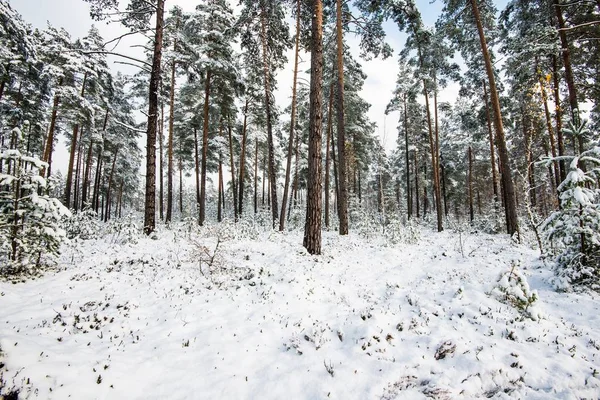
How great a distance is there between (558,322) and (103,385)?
7046mm

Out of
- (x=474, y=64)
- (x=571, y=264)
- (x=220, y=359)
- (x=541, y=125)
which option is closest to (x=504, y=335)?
(x=571, y=264)

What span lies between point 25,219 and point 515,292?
1075 cm

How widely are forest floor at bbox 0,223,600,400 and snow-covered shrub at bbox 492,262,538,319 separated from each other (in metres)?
0.10

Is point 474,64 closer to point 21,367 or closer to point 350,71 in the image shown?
point 350,71

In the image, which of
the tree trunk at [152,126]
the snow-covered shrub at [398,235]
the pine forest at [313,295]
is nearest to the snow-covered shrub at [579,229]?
the pine forest at [313,295]

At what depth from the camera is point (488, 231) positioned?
57.2 feet

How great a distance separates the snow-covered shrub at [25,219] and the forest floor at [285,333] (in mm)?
750

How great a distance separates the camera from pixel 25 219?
6504 millimetres

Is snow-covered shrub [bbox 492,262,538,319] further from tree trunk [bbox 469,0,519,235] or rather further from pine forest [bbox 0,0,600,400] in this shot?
tree trunk [bbox 469,0,519,235]

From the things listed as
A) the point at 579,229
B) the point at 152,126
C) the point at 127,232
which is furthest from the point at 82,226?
the point at 579,229

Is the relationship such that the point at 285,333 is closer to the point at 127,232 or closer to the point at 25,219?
the point at 25,219

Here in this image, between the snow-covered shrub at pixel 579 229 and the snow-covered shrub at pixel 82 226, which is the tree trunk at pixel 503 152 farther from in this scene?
the snow-covered shrub at pixel 82 226

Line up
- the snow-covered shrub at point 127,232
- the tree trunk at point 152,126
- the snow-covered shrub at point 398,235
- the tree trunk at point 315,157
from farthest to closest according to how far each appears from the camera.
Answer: the snow-covered shrub at point 398,235 → the tree trunk at point 152,126 → the snow-covered shrub at point 127,232 → the tree trunk at point 315,157

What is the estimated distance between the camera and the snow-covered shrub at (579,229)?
580 centimetres
